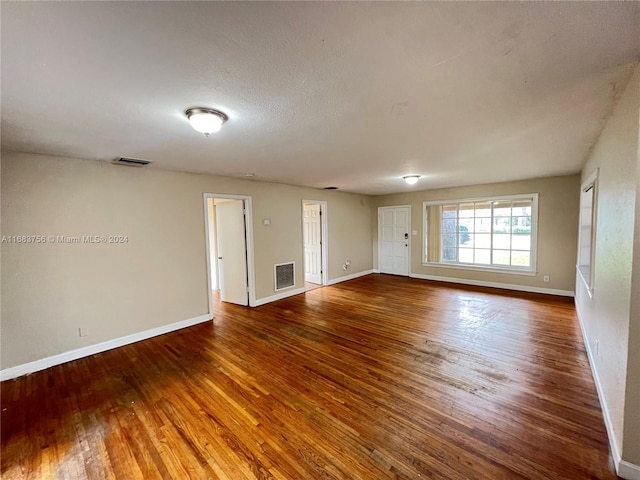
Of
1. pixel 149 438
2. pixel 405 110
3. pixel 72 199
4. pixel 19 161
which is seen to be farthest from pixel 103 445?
pixel 405 110

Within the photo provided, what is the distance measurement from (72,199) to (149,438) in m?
2.79

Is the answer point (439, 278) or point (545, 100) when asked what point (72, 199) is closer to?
point (545, 100)

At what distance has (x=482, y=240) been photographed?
6.40m

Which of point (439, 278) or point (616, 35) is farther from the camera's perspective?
point (439, 278)

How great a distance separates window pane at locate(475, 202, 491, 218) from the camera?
631 centimetres

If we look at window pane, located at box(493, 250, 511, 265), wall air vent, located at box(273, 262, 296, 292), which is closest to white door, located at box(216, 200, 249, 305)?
wall air vent, located at box(273, 262, 296, 292)

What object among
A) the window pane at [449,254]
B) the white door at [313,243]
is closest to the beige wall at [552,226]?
the window pane at [449,254]

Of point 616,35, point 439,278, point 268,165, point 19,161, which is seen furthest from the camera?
point 439,278

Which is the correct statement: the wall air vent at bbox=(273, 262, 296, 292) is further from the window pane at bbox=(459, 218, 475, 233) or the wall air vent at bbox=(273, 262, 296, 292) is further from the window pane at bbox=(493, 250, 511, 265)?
the window pane at bbox=(493, 250, 511, 265)

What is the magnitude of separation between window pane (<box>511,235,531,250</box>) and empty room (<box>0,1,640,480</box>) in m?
1.43

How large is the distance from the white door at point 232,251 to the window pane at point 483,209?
5352 mm

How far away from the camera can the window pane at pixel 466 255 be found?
659 cm

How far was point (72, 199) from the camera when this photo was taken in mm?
3188

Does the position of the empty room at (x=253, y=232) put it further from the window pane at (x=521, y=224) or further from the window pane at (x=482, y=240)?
the window pane at (x=482, y=240)
